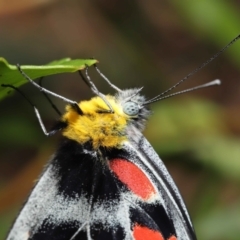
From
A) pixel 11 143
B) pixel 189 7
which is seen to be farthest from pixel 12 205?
pixel 189 7

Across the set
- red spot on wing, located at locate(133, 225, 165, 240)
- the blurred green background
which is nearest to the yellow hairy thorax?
red spot on wing, located at locate(133, 225, 165, 240)

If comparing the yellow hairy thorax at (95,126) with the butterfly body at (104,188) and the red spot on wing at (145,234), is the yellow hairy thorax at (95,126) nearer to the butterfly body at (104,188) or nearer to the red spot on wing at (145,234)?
the butterfly body at (104,188)

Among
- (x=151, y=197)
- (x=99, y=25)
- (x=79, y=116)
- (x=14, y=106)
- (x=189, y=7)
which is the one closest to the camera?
(x=151, y=197)

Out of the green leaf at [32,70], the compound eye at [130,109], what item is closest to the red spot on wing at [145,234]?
the compound eye at [130,109]

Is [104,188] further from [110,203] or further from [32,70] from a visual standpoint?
[32,70]

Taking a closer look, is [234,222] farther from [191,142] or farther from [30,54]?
[30,54]

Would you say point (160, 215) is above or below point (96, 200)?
below
